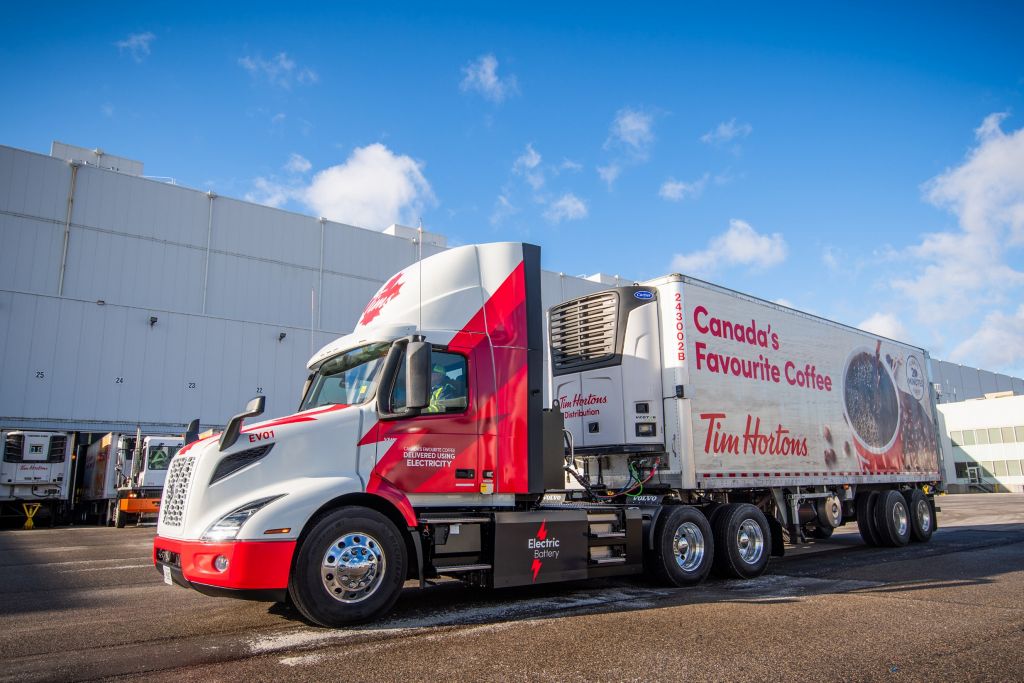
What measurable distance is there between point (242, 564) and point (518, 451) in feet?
9.69

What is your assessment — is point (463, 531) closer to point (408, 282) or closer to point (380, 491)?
point (380, 491)

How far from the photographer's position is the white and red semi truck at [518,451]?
19.1ft

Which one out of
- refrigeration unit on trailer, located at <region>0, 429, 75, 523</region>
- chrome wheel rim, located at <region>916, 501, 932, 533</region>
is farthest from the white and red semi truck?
refrigeration unit on trailer, located at <region>0, 429, 75, 523</region>

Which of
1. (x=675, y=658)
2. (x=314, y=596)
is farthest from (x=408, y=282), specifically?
(x=675, y=658)

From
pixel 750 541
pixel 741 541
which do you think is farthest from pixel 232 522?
pixel 750 541

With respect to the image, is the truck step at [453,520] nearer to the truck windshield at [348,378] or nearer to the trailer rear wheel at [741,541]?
the truck windshield at [348,378]

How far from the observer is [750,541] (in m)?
9.38

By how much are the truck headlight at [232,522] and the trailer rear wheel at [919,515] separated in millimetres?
12697

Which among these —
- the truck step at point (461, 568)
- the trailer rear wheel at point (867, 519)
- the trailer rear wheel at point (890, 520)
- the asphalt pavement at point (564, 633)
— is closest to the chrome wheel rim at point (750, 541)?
the asphalt pavement at point (564, 633)

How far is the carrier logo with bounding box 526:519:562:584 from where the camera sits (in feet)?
23.4

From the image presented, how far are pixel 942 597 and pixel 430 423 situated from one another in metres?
5.74

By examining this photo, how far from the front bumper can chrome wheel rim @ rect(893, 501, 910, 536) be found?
1176cm

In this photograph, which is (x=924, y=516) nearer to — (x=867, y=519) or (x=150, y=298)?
(x=867, y=519)

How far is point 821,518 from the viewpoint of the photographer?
1140cm
